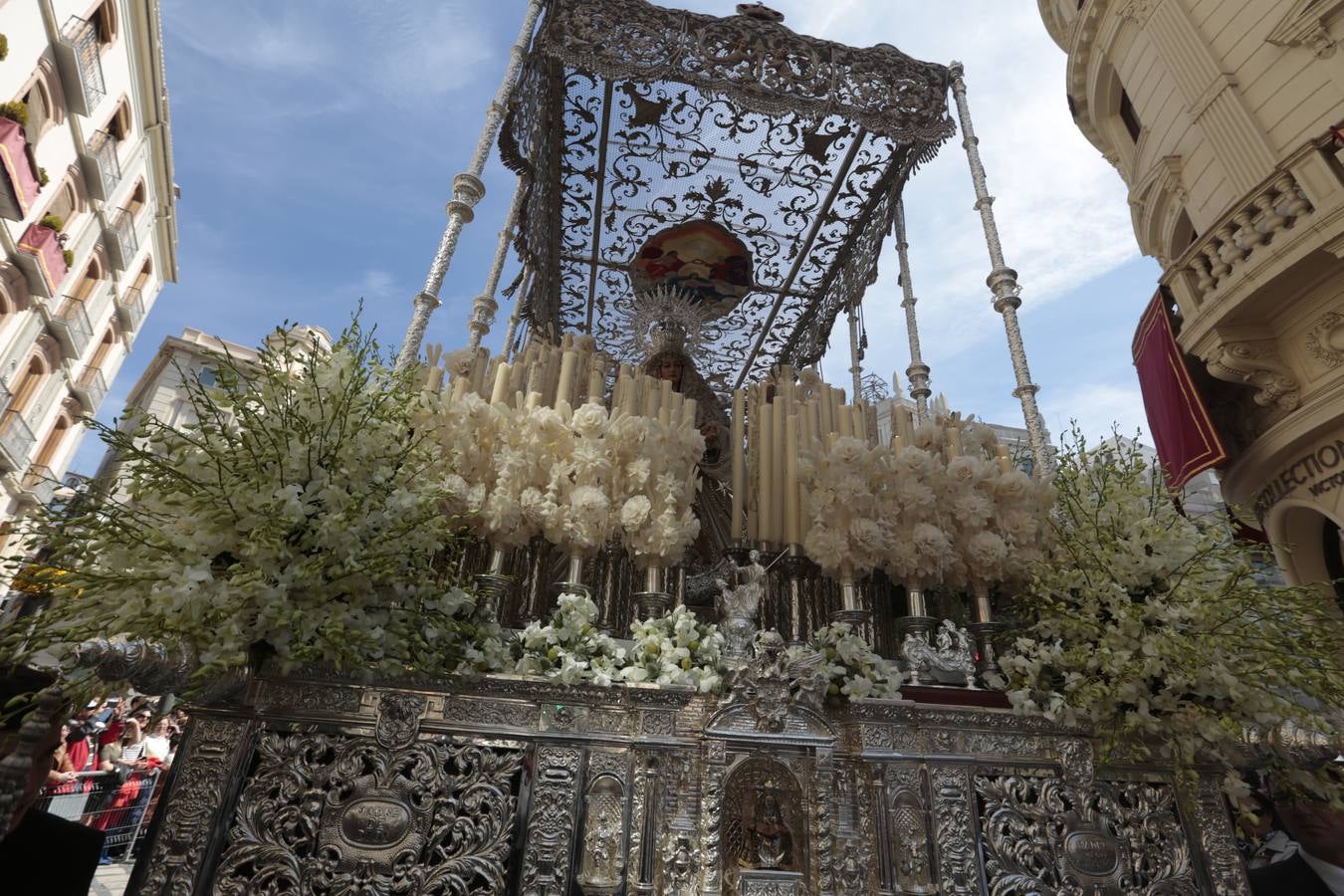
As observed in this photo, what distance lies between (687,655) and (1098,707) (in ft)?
5.26

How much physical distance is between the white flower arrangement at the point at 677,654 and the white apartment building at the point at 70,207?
14.2 m

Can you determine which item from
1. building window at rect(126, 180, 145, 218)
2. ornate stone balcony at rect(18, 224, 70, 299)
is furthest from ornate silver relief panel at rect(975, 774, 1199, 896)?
building window at rect(126, 180, 145, 218)

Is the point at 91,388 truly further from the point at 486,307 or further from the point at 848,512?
the point at 848,512

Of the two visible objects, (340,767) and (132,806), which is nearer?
(340,767)

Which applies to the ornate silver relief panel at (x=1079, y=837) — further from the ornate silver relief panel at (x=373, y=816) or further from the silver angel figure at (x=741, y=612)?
the ornate silver relief panel at (x=373, y=816)

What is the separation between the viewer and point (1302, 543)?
6785 mm

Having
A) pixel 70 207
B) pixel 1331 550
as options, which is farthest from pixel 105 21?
pixel 1331 550

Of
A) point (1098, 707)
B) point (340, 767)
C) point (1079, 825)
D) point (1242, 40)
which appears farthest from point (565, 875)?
point (1242, 40)

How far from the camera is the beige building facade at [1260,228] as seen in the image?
18.9ft

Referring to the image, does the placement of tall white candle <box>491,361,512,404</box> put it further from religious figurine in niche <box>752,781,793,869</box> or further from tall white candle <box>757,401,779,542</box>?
religious figurine in niche <box>752,781,793,869</box>

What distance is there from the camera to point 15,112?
11.6 meters

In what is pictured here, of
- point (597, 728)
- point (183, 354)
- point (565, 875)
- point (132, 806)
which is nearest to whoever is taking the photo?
point (565, 875)

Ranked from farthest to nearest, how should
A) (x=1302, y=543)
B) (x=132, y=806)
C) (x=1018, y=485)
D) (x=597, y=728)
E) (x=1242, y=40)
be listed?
(x=1242, y=40), (x=1302, y=543), (x=132, y=806), (x=1018, y=485), (x=597, y=728)

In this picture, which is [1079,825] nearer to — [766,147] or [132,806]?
[766,147]
